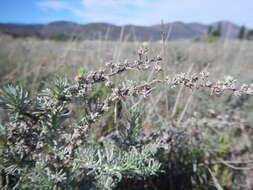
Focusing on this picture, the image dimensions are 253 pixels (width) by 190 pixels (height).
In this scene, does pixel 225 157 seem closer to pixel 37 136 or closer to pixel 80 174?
pixel 80 174

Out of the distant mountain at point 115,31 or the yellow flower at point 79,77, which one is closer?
the yellow flower at point 79,77

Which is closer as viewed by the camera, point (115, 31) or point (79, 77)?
point (79, 77)

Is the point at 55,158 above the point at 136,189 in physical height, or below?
above

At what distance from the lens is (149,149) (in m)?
0.78

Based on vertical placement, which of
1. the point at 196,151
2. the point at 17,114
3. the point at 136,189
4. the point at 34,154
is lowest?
the point at 136,189

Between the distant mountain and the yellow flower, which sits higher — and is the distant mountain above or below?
above

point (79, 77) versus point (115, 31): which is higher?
point (115, 31)

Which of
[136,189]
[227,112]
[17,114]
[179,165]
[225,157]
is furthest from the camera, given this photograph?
[227,112]

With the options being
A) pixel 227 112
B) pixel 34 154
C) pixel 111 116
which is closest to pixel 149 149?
pixel 34 154

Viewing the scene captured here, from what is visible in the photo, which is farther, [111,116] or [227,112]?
[227,112]

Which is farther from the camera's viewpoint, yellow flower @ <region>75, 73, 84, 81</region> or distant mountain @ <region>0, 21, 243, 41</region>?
distant mountain @ <region>0, 21, 243, 41</region>

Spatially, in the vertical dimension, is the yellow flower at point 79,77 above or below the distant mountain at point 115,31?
below

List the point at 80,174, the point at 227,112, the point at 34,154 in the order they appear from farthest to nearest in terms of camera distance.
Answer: the point at 227,112
the point at 80,174
the point at 34,154

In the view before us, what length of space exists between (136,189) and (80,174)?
363 mm
